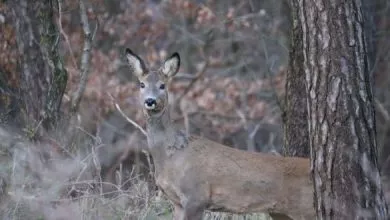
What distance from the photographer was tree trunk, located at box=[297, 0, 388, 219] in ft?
25.2

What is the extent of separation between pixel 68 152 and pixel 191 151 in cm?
138

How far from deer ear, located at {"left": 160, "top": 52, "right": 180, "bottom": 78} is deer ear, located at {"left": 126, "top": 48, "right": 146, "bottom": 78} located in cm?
18

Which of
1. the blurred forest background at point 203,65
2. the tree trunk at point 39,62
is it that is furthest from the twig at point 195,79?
the tree trunk at point 39,62

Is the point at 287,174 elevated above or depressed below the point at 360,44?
below

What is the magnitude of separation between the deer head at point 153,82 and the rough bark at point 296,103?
1.17 metres

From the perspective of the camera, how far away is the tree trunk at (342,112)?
25.2 ft

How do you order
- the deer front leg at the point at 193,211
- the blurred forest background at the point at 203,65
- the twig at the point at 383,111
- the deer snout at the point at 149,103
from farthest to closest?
the twig at the point at 383,111, the blurred forest background at the point at 203,65, the deer snout at the point at 149,103, the deer front leg at the point at 193,211

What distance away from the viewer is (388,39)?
19156 millimetres

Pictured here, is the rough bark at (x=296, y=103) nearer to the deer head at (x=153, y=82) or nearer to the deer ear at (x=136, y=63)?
the deer head at (x=153, y=82)

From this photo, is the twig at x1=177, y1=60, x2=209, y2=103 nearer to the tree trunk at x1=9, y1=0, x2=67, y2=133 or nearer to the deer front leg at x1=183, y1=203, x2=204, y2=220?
the tree trunk at x1=9, y1=0, x2=67, y2=133

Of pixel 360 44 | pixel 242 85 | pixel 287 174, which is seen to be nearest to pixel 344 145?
pixel 360 44

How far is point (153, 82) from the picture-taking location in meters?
9.77

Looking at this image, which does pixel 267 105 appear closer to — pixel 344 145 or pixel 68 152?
pixel 68 152

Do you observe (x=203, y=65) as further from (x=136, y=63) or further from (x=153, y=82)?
(x=153, y=82)
